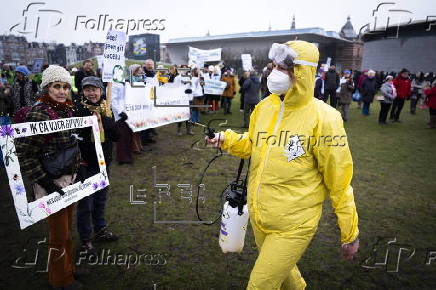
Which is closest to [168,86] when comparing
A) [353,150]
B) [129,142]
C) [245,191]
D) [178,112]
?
[178,112]

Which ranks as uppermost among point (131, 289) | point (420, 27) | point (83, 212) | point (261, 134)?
point (420, 27)

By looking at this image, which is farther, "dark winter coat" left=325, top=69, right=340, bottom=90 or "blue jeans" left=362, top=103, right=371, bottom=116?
"blue jeans" left=362, top=103, right=371, bottom=116

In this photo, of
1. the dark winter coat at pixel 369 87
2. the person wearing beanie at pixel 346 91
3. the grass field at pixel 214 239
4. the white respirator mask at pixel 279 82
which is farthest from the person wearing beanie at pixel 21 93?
the dark winter coat at pixel 369 87

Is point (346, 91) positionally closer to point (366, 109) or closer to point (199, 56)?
point (366, 109)

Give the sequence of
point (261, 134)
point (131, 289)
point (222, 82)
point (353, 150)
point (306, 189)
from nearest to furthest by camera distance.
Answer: point (306, 189), point (261, 134), point (131, 289), point (353, 150), point (222, 82)

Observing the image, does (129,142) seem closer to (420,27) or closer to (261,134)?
(261,134)

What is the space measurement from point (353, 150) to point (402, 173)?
6.38 feet

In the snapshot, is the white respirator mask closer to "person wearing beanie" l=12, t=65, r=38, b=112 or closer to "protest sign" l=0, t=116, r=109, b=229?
"protest sign" l=0, t=116, r=109, b=229

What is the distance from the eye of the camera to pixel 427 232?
443cm

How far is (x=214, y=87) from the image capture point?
1337 centimetres

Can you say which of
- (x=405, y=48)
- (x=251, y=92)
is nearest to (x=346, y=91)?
(x=251, y=92)

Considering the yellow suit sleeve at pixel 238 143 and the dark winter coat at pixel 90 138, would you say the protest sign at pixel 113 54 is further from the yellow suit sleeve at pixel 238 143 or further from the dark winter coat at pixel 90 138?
the yellow suit sleeve at pixel 238 143

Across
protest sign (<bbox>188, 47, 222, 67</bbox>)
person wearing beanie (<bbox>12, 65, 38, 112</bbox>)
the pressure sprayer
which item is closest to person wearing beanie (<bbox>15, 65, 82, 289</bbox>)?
the pressure sprayer

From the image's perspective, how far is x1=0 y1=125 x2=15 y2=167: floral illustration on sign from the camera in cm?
229
